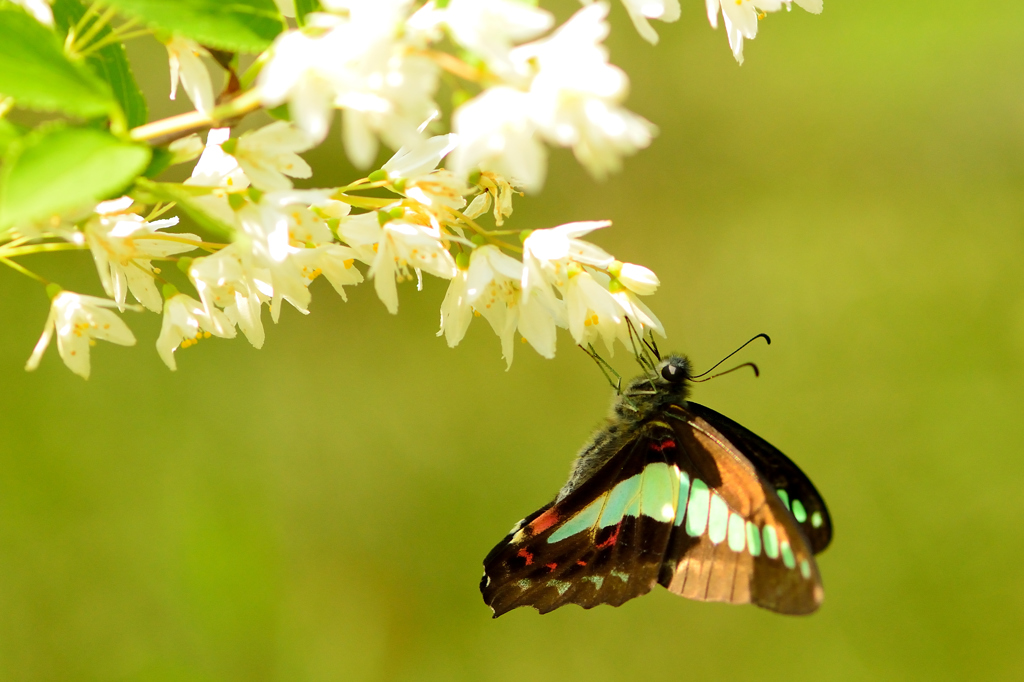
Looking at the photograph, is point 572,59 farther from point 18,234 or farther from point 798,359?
point 798,359

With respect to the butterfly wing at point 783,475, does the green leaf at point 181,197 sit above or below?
above

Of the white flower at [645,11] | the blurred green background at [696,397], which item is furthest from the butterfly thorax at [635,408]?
the blurred green background at [696,397]

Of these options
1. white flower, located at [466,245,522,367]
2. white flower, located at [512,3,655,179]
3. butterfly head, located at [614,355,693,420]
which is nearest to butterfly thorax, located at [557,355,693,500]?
butterfly head, located at [614,355,693,420]

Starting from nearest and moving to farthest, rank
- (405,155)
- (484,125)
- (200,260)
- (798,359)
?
(484,125), (200,260), (405,155), (798,359)

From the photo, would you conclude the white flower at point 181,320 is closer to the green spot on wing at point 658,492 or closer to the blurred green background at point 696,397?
the green spot on wing at point 658,492

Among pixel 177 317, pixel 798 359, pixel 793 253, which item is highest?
pixel 793 253

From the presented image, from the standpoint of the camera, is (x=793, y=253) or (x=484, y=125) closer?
(x=484, y=125)

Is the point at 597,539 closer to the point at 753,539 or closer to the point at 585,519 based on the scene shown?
the point at 585,519

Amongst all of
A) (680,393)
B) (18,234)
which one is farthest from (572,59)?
(680,393)
